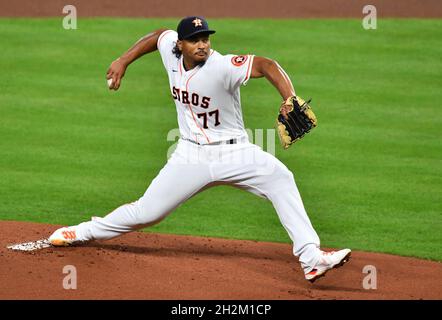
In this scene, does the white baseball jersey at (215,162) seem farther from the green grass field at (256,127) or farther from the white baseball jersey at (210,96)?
the green grass field at (256,127)

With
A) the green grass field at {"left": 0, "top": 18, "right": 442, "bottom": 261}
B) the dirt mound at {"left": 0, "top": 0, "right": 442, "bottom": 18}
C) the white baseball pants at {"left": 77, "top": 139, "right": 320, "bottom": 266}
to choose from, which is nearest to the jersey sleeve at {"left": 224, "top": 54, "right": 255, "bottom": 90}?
the white baseball pants at {"left": 77, "top": 139, "right": 320, "bottom": 266}

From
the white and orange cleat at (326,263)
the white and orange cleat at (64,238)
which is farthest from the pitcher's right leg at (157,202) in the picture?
the white and orange cleat at (326,263)

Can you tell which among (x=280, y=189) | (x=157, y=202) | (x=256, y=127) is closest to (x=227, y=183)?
(x=280, y=189)

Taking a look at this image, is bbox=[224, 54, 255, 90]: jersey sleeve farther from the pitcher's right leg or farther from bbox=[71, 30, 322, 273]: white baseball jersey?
the pitcher's right leg

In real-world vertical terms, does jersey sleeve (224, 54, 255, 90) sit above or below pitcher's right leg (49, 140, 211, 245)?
above

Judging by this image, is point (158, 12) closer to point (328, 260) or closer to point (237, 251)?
point (237, 251)

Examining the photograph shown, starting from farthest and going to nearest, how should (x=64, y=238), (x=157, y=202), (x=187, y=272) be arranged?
1. (x=64, y=238)
2. (x=157, y=202)
3. (x=187, y=272)

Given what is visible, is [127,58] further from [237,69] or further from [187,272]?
[187,272]
